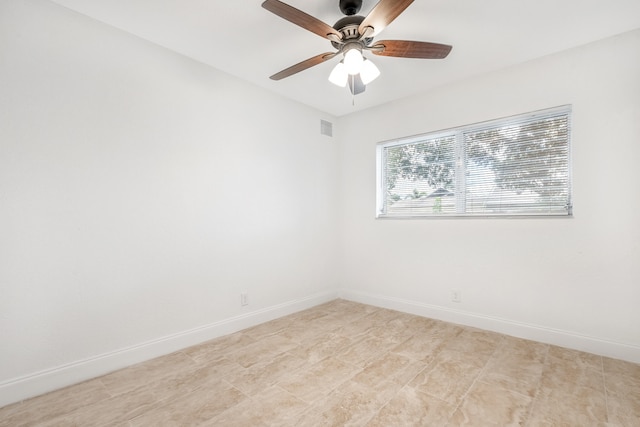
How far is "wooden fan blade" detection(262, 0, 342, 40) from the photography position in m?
1.53

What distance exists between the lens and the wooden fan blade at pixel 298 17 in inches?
60.3

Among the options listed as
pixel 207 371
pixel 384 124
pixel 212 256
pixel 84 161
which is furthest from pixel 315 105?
pixel 207 371

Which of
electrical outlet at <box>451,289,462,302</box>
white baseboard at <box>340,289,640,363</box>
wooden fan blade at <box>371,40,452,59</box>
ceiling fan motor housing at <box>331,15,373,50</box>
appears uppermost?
ceiling fan motor housing at <box>331,15,373,50</box>

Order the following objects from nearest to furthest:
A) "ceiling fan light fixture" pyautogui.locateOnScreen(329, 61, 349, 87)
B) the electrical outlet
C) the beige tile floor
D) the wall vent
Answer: the beige tile floor < "ceiling fan light fixture" pyautogui.locateOnScreen(329, 61, 349, 87) < the electrical outlet < the wall vent

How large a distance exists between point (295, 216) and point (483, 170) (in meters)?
2.13

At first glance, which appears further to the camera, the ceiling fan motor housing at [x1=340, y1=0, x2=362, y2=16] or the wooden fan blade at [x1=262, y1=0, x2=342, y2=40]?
the ceiling fan motor housing at [x1=340, y1=0, x2=362, y2=16]

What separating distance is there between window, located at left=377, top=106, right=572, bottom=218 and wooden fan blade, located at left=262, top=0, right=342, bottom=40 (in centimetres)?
195

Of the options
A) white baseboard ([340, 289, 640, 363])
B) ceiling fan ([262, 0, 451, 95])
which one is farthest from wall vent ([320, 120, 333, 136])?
white baseboard ([340, 289, 640, 363])

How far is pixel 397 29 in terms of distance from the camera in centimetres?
218

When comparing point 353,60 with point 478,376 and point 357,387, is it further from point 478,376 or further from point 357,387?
point 478,376

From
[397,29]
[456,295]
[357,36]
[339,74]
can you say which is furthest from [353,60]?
[456,295]

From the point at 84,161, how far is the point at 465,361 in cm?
323

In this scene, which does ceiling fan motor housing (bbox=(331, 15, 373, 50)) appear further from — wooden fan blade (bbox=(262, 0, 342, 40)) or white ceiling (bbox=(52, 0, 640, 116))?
white ceiling (bbox=(52, 0, 640, 116))

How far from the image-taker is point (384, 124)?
12.2ft
